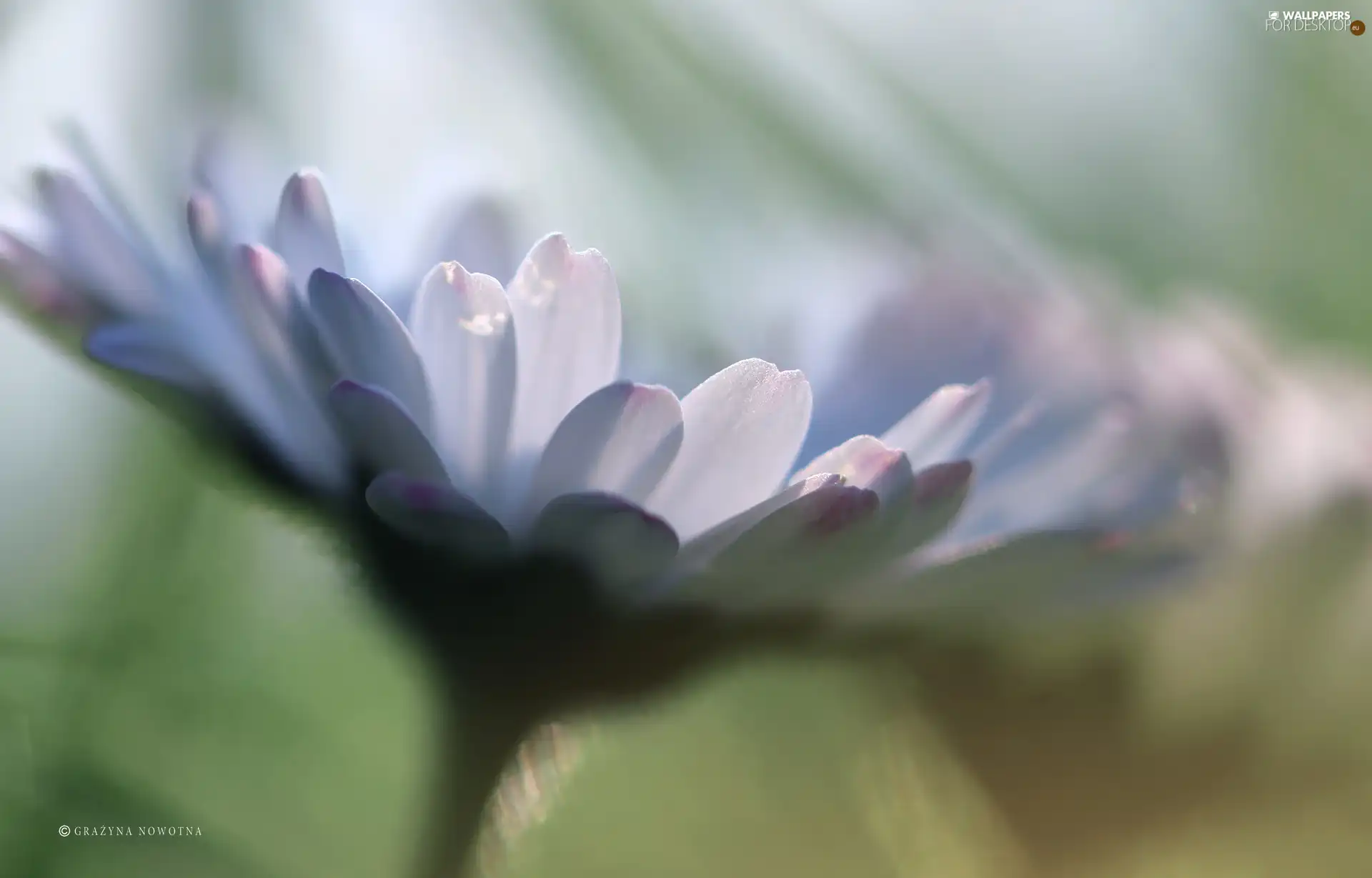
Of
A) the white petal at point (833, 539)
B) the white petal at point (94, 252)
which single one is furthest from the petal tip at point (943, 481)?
the white petal at point (94, 252)

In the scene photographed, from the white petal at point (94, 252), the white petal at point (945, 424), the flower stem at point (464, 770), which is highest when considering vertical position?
the white petal at point (94, 252)

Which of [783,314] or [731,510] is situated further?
[783,314]

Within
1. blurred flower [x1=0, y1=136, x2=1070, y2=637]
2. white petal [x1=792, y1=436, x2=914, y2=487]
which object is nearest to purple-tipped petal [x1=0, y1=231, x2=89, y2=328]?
blurred flower [x1=0, y1=136, x2=1070, y2=637]

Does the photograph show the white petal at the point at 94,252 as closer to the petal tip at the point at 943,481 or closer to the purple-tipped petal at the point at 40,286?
the purple-tipped petal at the point at 40,286

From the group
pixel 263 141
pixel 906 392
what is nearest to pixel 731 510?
pixel 906 392

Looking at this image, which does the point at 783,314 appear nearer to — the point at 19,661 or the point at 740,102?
the point at 740,102

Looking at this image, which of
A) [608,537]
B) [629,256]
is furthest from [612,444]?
[629,256]

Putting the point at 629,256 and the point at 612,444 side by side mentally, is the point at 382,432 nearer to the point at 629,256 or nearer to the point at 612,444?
the point at 612,444

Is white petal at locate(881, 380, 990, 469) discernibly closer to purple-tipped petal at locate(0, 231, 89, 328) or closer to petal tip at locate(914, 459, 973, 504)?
petal tip at locate(914, 459, 973, 504)
